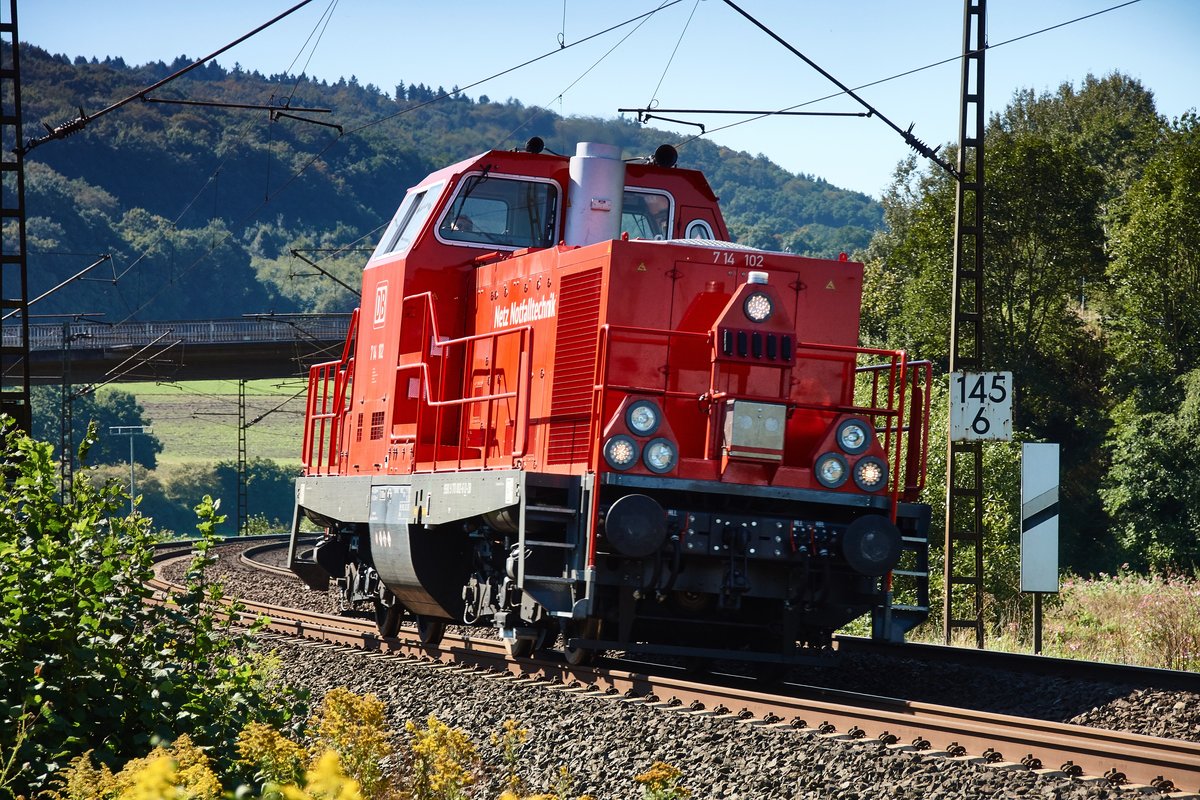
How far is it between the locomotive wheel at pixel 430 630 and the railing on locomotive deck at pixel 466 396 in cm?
171

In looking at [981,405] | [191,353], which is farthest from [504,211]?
[191,353]

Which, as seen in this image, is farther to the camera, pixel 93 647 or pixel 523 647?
pixel 523 647

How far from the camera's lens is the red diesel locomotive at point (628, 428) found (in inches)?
361

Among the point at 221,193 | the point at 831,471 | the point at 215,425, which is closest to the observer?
the point at 831,471

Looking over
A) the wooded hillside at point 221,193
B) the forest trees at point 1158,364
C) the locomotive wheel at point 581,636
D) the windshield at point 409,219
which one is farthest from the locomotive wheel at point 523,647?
the wooded hillside at point 221,193

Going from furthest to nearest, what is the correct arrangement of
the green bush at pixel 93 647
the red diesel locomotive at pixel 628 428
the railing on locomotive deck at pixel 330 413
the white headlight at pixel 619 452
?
the railing on locomotive deck at pixel 330 413
the red diesel locomotive at pixel 628 428
the white headlight at pixel 619 452
the green bush at pixel 93 647

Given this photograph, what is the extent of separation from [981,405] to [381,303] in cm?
572

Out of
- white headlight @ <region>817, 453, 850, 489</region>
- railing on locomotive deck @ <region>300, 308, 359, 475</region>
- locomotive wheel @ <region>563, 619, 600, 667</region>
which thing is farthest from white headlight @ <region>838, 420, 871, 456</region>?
railing on locomotive deck @ <region>300, 308, 359, 475</region>

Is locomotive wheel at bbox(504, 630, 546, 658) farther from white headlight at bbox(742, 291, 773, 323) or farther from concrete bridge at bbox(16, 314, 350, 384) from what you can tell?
concrete bridge at bbox(16, 314, 350, 384)

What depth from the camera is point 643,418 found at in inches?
358

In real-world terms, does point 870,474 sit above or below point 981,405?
below

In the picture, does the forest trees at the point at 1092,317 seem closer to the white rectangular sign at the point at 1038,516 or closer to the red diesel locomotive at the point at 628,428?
the white rectangular sign at the point at 1038,516

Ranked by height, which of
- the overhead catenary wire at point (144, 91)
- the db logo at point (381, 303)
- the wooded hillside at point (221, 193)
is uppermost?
the wooded hillside at point (221, 193)

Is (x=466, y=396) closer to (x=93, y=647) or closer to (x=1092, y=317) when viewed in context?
(x=93, y=647)
